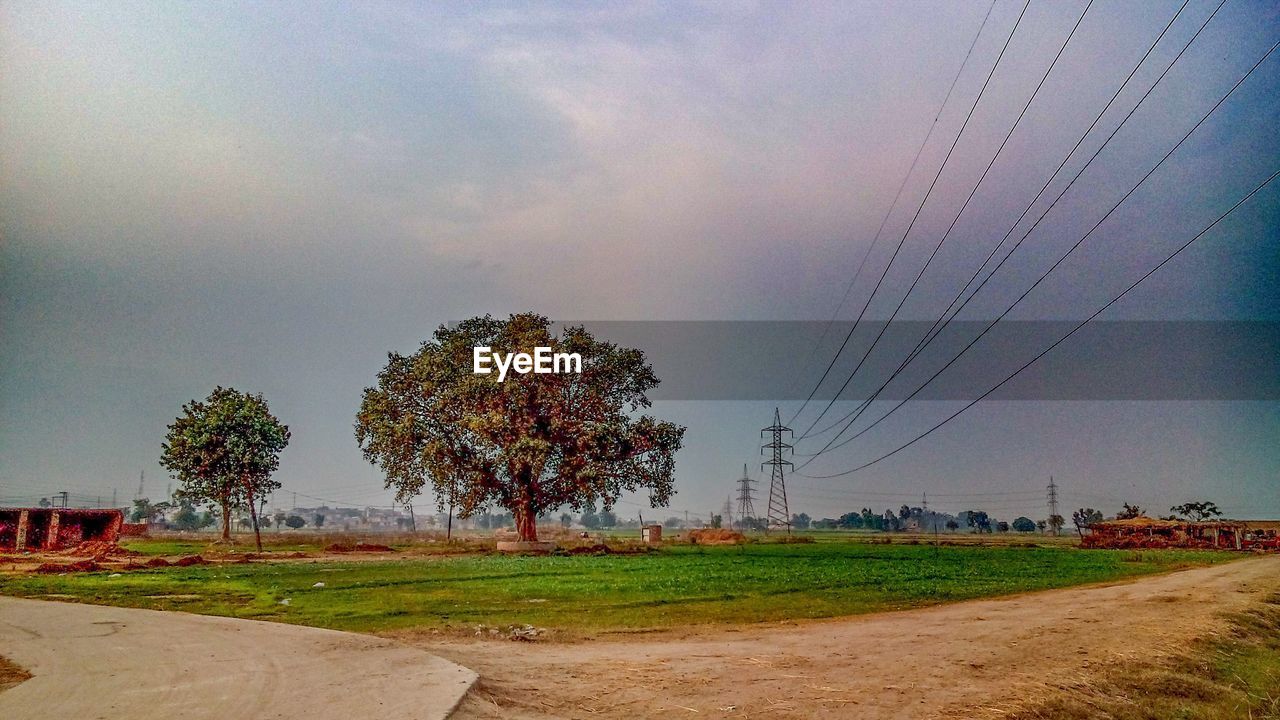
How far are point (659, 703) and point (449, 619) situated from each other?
8689 millimetres

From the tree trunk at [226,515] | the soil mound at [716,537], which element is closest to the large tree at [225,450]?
the tree trunk at [226,515]

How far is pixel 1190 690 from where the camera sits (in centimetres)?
1538

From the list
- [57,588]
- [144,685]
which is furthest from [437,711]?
[57,588]

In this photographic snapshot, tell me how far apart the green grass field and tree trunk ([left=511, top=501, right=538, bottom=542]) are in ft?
49.5

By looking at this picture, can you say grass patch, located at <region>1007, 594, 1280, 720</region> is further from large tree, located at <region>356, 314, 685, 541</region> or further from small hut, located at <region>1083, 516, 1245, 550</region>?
small hut, located at <region>1083, 516, 1245, 550</region>

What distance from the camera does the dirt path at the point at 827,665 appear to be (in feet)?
35.3

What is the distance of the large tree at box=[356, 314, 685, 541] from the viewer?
52500mm

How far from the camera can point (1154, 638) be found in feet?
59.3

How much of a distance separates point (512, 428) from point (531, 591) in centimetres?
2727

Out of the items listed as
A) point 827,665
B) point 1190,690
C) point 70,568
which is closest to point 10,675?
point 827,665

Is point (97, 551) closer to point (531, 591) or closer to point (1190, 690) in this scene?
point (531, 591)

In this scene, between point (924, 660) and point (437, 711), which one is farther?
point (924, 660)

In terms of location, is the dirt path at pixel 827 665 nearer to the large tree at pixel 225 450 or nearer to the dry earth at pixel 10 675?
the dry earth at pixel 10 675

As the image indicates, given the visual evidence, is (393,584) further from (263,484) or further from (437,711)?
(263,484)
